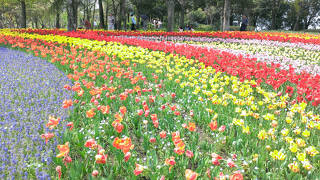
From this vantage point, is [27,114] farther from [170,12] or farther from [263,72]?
[170,12]

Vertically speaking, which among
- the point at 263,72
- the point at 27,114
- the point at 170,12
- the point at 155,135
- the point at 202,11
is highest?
the point at 202,11

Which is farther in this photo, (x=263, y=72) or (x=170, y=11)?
(x=170, y=11)

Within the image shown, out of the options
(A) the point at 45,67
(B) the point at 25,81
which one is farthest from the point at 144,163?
(A) the point at 45,67

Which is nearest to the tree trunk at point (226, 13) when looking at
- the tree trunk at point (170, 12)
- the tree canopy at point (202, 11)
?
the tree trunk at point (170, 12)

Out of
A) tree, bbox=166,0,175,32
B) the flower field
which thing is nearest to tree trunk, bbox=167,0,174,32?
tree, bbox=166,0,175,32

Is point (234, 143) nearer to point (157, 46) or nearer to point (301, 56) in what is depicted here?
point (157, 46)

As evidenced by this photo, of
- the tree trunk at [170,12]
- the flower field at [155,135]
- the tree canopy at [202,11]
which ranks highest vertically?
the tree canopy at [202,11]

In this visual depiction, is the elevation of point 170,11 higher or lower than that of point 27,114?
higher

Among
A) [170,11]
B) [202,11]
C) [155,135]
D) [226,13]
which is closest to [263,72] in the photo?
[155,135]

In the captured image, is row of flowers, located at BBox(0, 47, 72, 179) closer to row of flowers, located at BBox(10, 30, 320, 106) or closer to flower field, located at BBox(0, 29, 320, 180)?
flower field, located at BBox(0, 29, 320, 180)

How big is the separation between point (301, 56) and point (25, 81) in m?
11.0

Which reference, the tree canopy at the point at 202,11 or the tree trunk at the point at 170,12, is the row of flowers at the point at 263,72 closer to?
the tree trunk at the point at 170,12

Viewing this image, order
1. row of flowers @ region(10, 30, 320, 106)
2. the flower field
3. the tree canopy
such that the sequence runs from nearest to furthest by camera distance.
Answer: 1. the flower field
2. row of flowers @ region(10, 30, 320, 106)
3. the tree canopy

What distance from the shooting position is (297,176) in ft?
8.32
